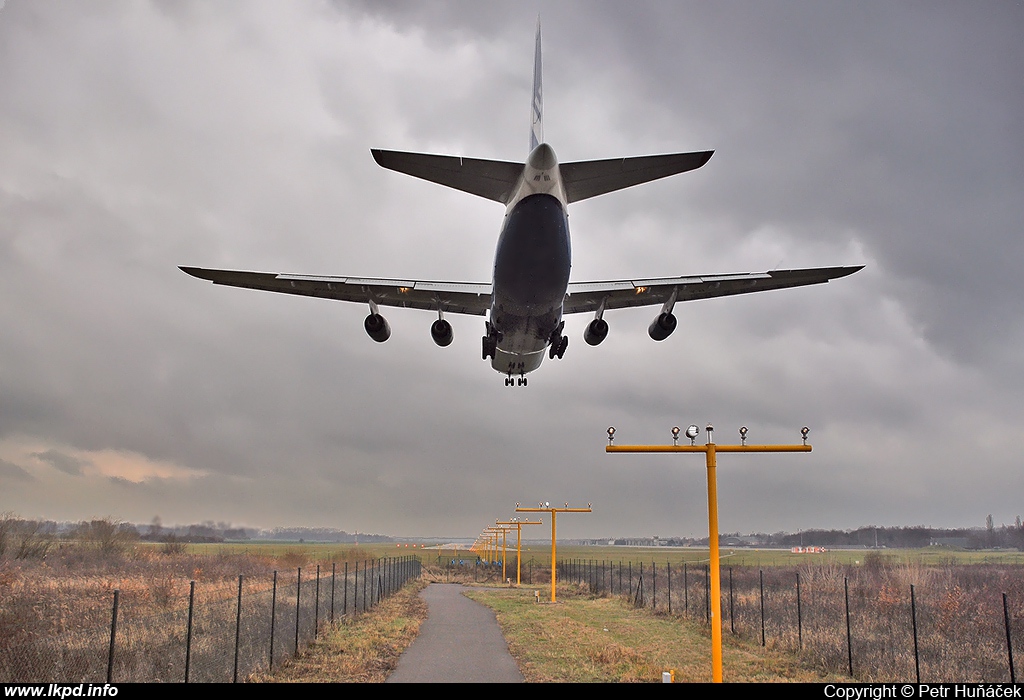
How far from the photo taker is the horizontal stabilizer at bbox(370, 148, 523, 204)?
1289cm

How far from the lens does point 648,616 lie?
2594 cm

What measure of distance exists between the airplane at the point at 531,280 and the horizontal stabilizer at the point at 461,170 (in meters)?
0.02

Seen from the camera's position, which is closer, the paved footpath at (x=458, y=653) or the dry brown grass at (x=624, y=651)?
the paved footpath at (x=458, y=653)

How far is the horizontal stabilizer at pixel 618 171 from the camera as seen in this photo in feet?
42.0

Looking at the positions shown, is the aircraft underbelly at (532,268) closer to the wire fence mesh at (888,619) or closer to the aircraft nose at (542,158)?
the aircraft nose at (542,158)

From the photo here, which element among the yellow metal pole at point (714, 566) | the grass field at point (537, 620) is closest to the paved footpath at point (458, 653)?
the grass field at point (537, 620)

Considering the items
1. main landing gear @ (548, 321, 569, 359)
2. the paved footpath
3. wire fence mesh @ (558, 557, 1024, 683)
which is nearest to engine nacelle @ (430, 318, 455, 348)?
main landing gear @ (548, 321, 569, 359)

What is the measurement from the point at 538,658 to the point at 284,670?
5.62 meters

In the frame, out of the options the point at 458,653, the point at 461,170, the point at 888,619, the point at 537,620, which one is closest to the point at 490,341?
the point at 461,170

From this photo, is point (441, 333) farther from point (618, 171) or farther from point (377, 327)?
point (618, 171)

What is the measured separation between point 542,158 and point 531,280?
3.15 meters

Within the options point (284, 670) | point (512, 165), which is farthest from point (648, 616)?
point (512, 165)

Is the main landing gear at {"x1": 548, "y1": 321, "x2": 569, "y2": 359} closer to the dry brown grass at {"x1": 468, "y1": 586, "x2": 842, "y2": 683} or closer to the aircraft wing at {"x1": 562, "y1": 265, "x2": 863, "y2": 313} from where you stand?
the aircraft wing at {"x1": 562, "y1": 265, "x2": 863, "y2": 313}
